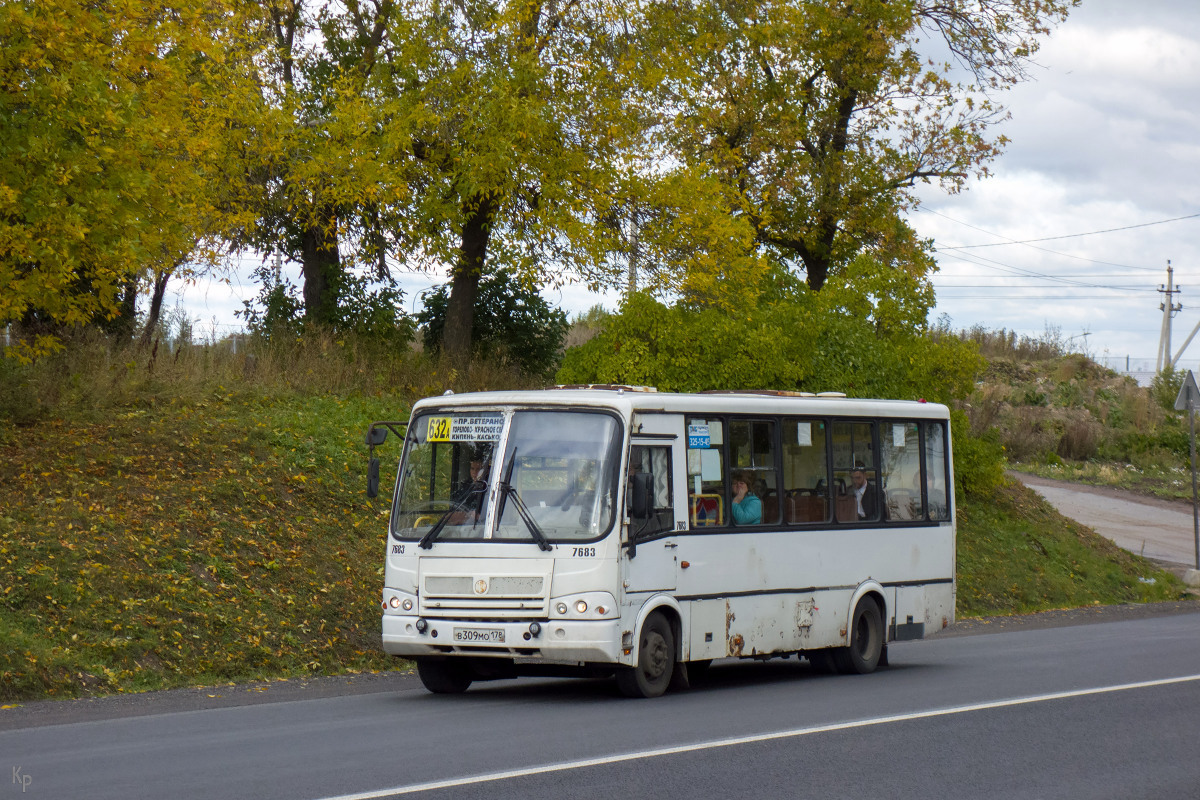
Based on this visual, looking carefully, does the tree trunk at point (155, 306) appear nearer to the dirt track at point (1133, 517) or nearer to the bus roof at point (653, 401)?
the bus roof at point (653, 401)

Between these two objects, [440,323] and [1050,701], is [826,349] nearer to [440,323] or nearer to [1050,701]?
[440,323]

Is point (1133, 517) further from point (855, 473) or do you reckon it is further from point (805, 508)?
point (805, 508)

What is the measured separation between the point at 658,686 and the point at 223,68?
12299 millimetres

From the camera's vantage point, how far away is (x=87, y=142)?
15203 millimetres

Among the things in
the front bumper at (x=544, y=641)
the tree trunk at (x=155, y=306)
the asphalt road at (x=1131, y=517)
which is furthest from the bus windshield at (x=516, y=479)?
the asphalt road at (x=1131, y=517)

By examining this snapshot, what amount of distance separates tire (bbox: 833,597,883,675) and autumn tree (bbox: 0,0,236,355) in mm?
8823

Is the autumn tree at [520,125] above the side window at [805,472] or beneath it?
above

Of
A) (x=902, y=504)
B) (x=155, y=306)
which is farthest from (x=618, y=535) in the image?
(x=155, y=306)

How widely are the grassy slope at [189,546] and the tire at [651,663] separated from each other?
3.97 meters

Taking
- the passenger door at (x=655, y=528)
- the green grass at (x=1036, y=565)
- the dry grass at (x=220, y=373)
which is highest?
the dry grass at (x=220, y=373)

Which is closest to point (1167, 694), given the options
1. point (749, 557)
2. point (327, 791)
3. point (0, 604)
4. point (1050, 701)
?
point (1050, 701)

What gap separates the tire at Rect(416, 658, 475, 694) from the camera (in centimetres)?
1299

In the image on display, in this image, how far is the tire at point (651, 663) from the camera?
12.3 metres

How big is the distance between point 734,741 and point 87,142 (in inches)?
387
